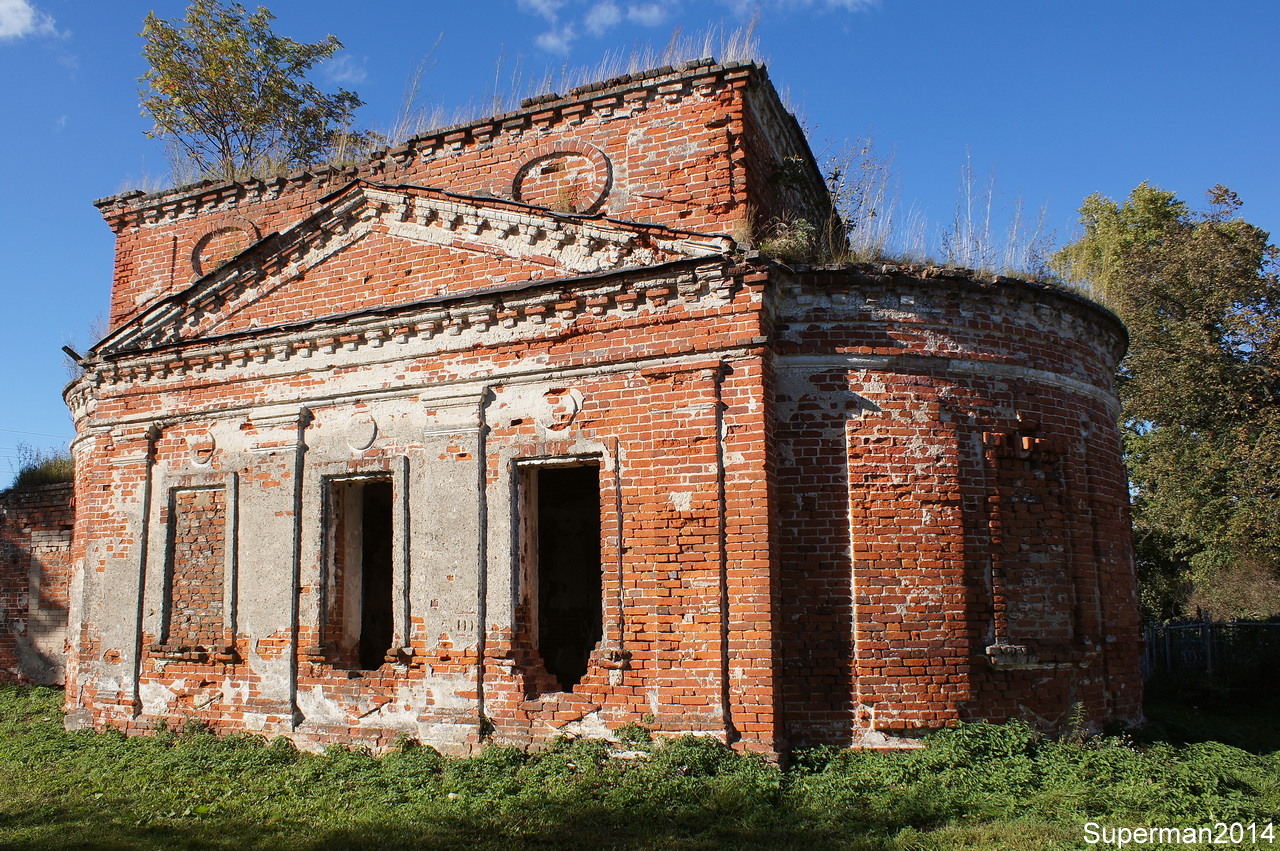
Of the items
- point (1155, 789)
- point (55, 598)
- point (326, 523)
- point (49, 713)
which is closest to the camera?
point (1155, 789)

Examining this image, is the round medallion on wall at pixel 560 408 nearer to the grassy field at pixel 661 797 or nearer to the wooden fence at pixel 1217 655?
the grassy field at pixel 661 797

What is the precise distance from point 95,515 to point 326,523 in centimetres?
342

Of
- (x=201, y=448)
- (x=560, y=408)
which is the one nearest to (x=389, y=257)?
(x=560, y=408)

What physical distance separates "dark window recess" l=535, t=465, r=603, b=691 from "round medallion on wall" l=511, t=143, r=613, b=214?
3.36 meters

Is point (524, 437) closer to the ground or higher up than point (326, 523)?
higher up

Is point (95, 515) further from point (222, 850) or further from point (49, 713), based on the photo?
point (222, 850)

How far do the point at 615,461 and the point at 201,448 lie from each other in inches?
197

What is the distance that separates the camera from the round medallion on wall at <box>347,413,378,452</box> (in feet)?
29.3

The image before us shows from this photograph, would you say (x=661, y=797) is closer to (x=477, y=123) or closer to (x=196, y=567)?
(x=196, y=567)

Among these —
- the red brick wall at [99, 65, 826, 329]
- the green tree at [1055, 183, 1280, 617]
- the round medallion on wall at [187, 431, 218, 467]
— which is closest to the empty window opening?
the round medallion on wall at [187, 431, 218, 467]

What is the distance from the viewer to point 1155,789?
6273 millimetres

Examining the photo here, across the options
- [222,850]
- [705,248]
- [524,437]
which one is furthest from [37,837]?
[705,248]

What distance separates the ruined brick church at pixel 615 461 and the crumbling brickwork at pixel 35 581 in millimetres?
3678

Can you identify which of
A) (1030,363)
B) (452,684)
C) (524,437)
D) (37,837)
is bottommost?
(37,837)
